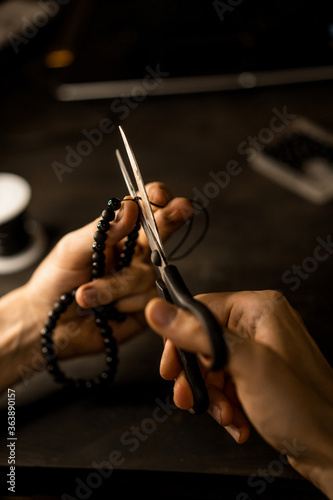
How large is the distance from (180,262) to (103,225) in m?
0.29

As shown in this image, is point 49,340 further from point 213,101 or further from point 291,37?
point 291,37

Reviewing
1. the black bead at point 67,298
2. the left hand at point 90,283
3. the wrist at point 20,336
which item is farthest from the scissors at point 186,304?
the wrist at point 20,336

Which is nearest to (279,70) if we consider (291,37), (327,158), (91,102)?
(291,37)

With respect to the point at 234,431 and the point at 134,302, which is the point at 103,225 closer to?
the point at 134,302

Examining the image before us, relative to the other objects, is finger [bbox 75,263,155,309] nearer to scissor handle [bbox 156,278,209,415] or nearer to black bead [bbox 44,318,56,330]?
black bead [bbox 44,318,56,330]

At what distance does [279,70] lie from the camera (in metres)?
1.25

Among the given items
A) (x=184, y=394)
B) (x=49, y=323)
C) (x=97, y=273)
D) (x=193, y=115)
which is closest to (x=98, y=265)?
(x=97, y=273)

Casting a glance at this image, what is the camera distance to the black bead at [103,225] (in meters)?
0.62

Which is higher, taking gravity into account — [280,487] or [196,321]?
[196,321]

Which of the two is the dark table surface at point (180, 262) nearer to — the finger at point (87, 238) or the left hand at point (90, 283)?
the left hand at point (90, 283)

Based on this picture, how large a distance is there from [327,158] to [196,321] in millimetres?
759

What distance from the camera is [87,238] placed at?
2.27 feet

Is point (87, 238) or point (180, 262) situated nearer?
point (87, 238)

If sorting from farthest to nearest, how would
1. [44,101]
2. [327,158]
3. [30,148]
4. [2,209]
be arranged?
Result: [44,101] → [30,148] → [327,158] → [2,209]
